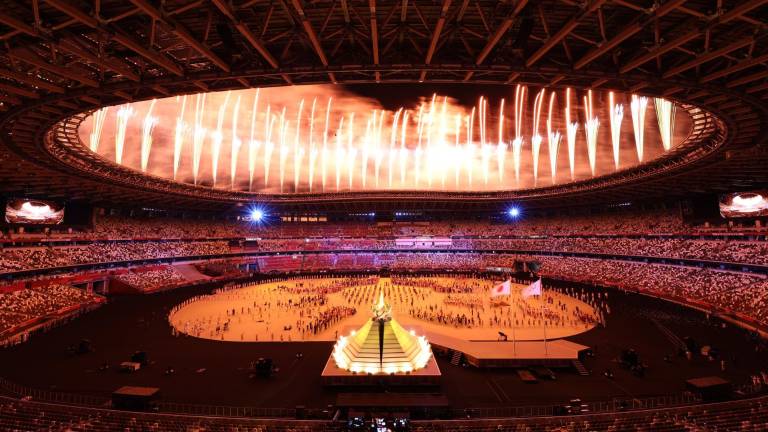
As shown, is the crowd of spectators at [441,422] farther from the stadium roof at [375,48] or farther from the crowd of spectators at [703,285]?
the crowd of spectators at [703,285]

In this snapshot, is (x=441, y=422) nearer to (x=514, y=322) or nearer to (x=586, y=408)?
(x=586, y=408)

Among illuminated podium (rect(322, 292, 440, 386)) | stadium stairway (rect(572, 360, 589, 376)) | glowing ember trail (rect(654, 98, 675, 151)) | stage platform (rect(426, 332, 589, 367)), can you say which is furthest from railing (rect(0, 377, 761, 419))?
glowing ember trail (rect(654, 98, 675, 151))

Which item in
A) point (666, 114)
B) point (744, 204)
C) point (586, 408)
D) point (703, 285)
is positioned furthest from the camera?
Result: point (744, 204)

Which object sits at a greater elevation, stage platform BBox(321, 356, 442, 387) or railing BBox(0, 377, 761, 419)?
stage platform BBox(321, 356, 442, 387)

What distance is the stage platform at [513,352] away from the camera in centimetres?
2158

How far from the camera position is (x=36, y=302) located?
33.9 metres

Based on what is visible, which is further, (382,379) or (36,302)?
(36,302)

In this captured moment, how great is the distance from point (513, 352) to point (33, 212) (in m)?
51.6

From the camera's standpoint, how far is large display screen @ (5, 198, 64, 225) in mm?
41656

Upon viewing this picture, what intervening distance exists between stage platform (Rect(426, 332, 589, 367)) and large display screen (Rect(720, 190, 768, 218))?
29684mm

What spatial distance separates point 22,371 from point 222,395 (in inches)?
481

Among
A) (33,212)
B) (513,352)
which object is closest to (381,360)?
(513,352)

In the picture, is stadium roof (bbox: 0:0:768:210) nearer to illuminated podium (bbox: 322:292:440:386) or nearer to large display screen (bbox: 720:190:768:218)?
illuminated podium (bbox: 322:292:440:386)

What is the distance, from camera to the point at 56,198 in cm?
4662
